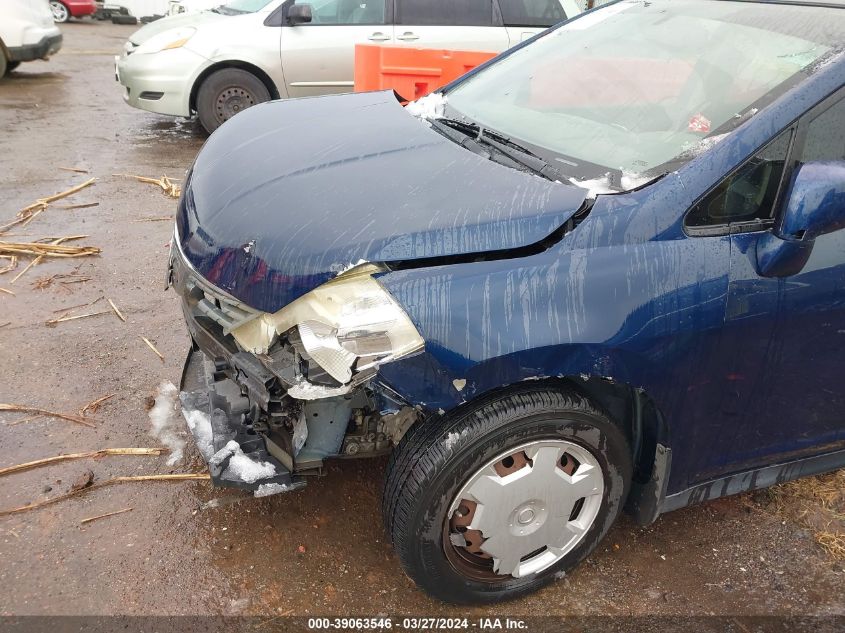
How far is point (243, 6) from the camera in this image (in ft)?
22.9

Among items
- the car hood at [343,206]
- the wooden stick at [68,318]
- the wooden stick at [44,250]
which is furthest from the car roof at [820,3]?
the wooden stick at [44,250]

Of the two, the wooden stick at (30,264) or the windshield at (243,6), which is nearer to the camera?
the wooden stick at (30,264)

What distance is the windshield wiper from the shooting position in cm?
219

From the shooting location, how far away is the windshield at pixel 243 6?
6.79 m

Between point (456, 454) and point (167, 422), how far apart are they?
163 centimetres

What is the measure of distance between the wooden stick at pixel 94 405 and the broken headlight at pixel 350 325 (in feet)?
5.04

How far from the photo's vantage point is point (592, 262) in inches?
73.3

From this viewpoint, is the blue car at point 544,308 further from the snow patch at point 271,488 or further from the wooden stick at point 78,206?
the wooden stick at point 78,206

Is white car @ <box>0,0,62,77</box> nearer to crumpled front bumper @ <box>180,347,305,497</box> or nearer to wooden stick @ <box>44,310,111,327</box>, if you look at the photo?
wooden stick @ <box>44,310,111,327</box>

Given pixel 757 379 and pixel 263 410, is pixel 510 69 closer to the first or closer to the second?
pixel 757 379

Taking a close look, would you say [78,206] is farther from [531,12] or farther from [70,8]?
[70,8]

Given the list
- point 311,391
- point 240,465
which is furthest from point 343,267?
point 240,465

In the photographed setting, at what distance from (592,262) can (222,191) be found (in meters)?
1.24

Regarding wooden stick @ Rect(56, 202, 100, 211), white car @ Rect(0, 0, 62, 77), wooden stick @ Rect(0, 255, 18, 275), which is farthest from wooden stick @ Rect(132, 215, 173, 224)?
white car @ Rect(0, 0, 62, 77)
